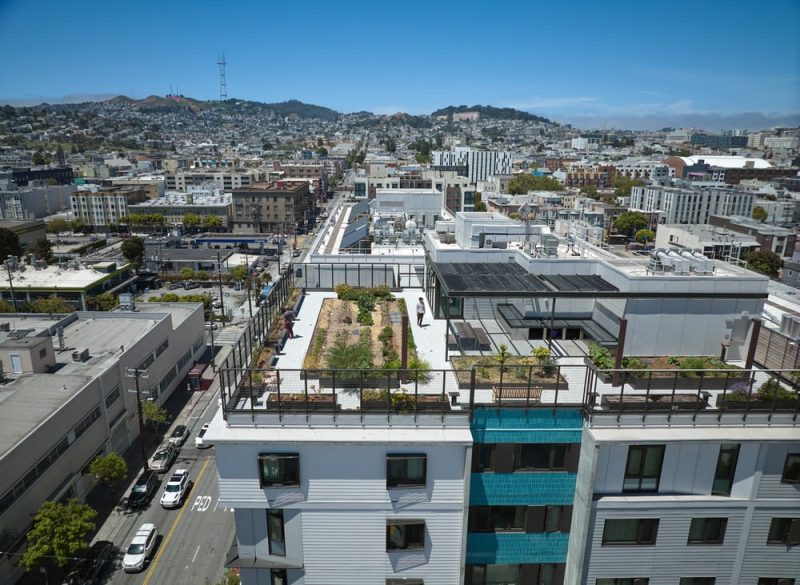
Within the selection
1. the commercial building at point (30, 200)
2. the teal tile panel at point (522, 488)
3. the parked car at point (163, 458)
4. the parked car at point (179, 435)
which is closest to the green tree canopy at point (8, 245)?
the commercial building at point (30, 200)

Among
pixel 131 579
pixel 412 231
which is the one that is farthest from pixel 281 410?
pixel 412 231

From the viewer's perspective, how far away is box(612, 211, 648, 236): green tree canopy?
9594 centimetres

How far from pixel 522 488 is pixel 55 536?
20.1 m

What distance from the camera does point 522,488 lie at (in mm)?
11406

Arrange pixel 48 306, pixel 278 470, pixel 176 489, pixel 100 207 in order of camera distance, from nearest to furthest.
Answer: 1. pixel 278 470
2. pixel 176 489
3. pixel 48 306
4. pixel 100 207

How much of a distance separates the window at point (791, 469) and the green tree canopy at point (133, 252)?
7313 centimetres

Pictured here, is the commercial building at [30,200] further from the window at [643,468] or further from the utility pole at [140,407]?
the window at [643,468]

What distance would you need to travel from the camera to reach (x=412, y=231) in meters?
42.3

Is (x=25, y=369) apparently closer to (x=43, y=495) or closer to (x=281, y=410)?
(x=43, y=495)

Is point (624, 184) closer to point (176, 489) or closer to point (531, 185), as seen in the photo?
point (531, 185)

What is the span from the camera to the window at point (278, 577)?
11.6 meters

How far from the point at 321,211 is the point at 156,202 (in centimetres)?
4286

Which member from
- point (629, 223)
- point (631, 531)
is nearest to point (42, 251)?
point (631, 531)

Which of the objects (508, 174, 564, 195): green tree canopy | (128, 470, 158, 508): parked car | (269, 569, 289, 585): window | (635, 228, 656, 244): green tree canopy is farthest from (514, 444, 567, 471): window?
(508, 174, 564, 195): green tree canopy
